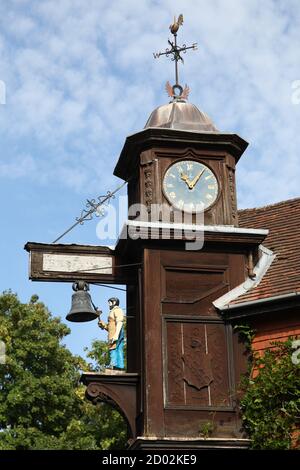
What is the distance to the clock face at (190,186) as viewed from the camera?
17.8 metres

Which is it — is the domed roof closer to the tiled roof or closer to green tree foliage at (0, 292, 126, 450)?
the tiled roof

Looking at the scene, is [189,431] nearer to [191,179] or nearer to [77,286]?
[77,286]

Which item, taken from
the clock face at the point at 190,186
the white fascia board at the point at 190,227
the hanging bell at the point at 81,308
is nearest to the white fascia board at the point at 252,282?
the white fascia board at the point at 190,227

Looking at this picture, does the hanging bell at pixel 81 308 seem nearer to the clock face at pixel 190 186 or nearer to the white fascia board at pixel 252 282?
the white fascia board at pixel 252 282

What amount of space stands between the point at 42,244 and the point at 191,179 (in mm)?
3107

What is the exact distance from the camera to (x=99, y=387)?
16.5 meters

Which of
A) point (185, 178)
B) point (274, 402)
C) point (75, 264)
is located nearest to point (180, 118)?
point (185, 178)

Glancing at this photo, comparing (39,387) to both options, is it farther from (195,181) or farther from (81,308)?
(195,181)

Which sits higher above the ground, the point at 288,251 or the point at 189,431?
the point at 288,251

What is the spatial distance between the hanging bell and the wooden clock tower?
0.90 m

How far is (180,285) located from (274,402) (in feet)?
8.98

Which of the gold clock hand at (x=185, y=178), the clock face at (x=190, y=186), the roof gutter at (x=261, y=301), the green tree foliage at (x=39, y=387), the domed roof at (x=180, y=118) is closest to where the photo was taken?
the roof gutter at (x=261, y=301)

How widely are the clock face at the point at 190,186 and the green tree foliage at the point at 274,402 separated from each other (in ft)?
10.6

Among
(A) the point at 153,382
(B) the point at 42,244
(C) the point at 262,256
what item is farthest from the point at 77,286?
(C) the point at 262,256
